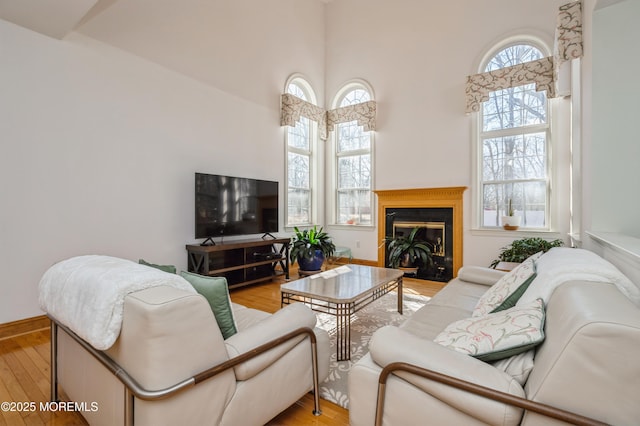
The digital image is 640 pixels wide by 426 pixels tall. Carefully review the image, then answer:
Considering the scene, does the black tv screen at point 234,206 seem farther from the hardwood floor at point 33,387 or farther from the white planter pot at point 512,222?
the white planter pot at point 512,222

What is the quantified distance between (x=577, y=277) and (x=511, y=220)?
3.41 meters

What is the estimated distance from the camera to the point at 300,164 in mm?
5707

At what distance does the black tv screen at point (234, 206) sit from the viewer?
3822mm

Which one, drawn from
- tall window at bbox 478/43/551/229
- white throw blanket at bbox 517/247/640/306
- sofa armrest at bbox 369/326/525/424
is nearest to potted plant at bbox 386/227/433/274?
tall window at bbox 478/43/551/229

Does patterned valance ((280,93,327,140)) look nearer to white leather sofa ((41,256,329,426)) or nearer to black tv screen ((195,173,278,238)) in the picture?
black tv screen ((195,173,278,238))

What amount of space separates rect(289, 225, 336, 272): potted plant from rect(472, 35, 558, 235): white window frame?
2340mm

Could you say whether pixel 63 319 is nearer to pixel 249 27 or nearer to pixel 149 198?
pixel 149 198

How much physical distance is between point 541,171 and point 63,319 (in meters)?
5.17

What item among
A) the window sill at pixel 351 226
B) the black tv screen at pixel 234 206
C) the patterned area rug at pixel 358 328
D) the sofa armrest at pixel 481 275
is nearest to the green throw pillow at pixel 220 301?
the patterned area rug at pixel 358 328

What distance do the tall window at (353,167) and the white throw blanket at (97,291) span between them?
473 centimetres

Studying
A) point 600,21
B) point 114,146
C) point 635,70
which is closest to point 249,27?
point 114,146

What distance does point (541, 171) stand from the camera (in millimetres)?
4176

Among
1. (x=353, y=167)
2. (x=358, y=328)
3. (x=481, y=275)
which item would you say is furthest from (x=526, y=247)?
(x=353, y=167)

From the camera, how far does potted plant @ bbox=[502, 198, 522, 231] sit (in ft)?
13.8
